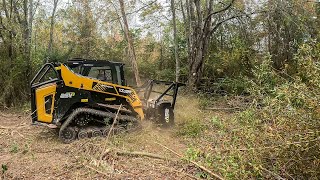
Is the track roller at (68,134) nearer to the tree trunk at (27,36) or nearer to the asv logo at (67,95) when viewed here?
the asv logo at (67,95)

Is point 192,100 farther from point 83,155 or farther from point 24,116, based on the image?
point 83,155

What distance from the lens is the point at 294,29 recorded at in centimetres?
1215

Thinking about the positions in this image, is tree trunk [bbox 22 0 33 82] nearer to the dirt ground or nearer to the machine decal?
the dirt ground

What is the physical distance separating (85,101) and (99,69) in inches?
32.5

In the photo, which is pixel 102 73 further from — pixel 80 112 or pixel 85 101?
pixel 80 112

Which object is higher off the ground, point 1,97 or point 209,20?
Result: point 209,20

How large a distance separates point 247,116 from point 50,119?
4813mm

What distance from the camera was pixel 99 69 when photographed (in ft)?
27.4

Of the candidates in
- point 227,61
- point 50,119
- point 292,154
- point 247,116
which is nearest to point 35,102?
point 50,119

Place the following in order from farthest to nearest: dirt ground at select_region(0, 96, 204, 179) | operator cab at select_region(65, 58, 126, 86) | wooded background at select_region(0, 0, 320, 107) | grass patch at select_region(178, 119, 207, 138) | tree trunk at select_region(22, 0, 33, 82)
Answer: tree trunk at select_region(22, 0, 33, 82) < wooded background at select_region(0, 0, 320, 107) < grass patch at select_region(178, 119, 207, 138) < operator cab at select_region(65, 58, 126, 86) < dirt ground at select_region(0, 96, 204, 179)

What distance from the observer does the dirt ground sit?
5.54 metres

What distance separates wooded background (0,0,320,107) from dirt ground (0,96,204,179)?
4.69m

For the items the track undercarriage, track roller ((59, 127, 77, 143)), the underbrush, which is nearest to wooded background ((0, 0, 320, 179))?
the underbrush

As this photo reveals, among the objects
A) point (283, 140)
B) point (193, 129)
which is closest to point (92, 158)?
point (193, 129)
